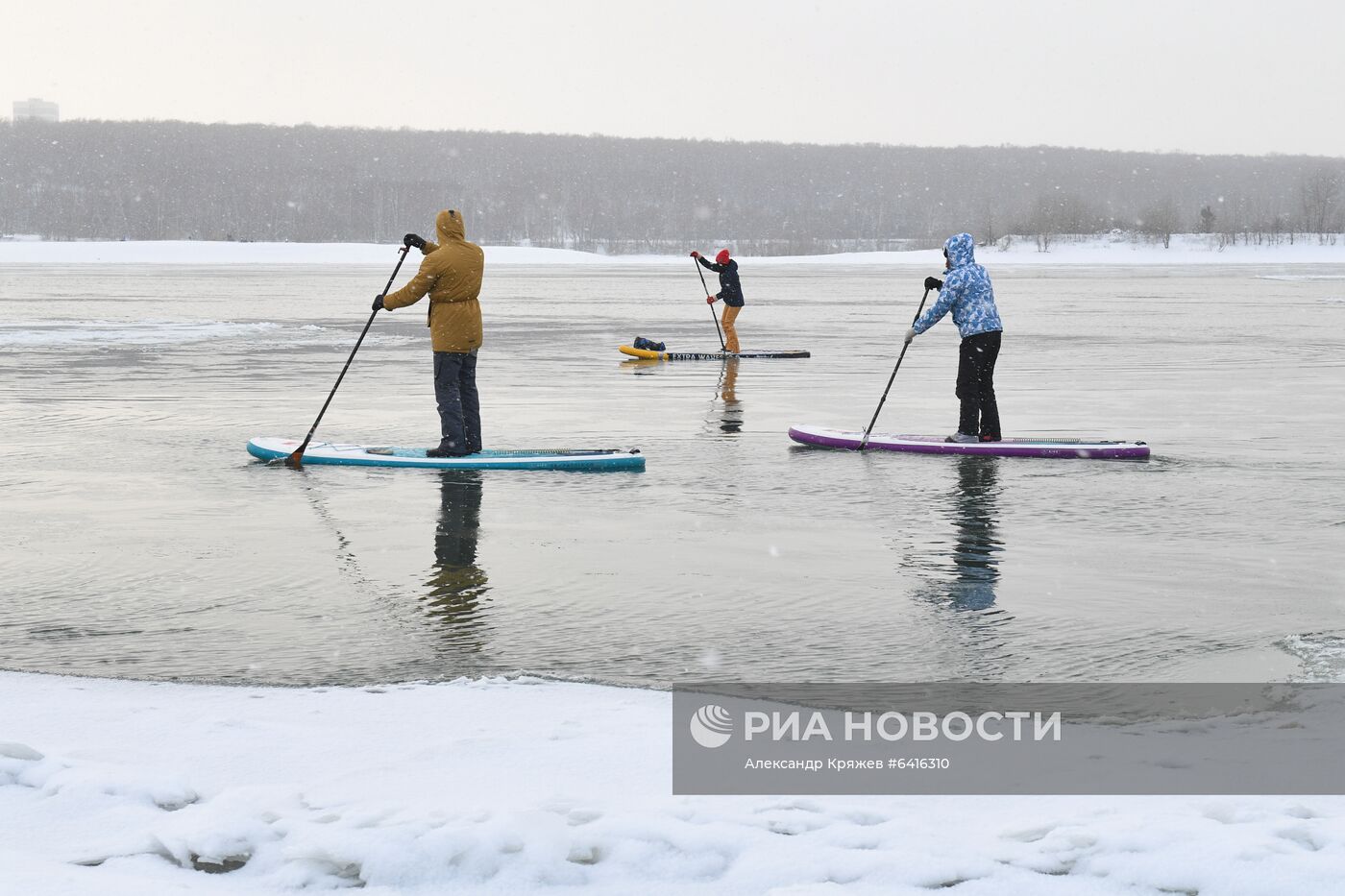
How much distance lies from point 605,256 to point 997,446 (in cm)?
8927

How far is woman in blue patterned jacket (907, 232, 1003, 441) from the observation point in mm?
11695

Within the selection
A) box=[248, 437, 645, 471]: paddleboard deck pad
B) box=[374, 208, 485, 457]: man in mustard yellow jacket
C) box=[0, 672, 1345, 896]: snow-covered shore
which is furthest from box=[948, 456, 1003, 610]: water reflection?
box=[374, 208, 485, 457]: man in mustard yellow jacket

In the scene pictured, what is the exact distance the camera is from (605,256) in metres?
99.7

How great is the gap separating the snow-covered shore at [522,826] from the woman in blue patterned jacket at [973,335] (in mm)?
7386

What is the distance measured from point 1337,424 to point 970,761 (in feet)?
33.6

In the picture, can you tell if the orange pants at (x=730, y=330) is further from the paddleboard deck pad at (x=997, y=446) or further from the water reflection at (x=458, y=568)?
the water reflection at (x=458, y=568)

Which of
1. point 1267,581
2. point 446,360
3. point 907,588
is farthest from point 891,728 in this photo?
point 446,360

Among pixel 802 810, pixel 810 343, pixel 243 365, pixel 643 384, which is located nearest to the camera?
pixel 802 810

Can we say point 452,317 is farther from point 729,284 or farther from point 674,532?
point 729,284

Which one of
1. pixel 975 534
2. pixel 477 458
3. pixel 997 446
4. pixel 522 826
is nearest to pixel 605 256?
pixel 997 446

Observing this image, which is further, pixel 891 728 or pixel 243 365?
pixel 243 365

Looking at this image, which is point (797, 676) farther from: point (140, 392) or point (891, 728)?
point (140, 392)

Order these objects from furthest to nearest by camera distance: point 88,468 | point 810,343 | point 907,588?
1. point 810,343
2. point 88,468
3. point 907,588

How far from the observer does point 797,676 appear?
220 inches
